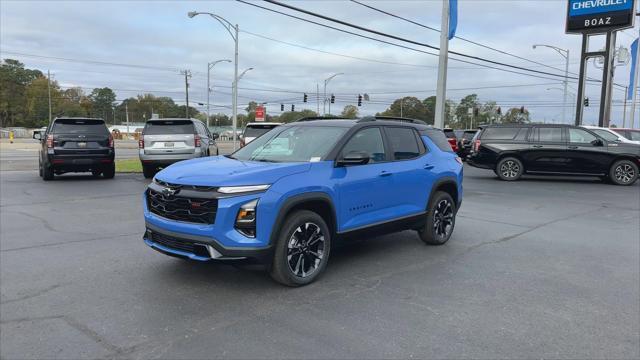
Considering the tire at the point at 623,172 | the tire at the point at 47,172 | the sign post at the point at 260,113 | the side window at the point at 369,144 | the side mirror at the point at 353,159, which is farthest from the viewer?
the sign post at the point at 260,113

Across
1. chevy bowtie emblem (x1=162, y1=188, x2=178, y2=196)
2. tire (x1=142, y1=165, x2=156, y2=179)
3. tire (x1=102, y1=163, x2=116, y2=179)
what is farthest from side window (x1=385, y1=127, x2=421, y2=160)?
tire (x1=102, y1=163, x2=116, y2=179)

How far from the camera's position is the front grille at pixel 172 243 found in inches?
181

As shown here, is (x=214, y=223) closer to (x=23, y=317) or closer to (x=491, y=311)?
(x=23, y=317)

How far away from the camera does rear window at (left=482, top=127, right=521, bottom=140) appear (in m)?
15.9

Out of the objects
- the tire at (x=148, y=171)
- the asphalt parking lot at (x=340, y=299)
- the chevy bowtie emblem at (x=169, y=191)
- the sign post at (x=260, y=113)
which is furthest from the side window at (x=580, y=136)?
the sign post at (x=260, y=113)

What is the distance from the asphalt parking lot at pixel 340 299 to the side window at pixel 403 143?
4.20 ft

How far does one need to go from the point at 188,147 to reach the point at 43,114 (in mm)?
121092

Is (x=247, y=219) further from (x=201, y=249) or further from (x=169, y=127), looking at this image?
(x=169, y=127)

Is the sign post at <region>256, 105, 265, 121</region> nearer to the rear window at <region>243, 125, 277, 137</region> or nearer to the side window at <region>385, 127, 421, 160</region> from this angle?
the rear window at <region>243, 125, 277, 137</region>

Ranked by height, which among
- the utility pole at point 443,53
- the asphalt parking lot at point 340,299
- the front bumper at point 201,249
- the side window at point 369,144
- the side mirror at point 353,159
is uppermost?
the utility pole at point 443,53

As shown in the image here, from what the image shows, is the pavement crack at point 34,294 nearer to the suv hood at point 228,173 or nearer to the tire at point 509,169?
the suv hood at point 228,173

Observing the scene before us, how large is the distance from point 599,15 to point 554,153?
45.8ft

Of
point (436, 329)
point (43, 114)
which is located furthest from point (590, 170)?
point (43, 114)

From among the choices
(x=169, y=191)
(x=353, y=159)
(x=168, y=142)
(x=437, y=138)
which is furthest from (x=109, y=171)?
(x=353, y=159)
